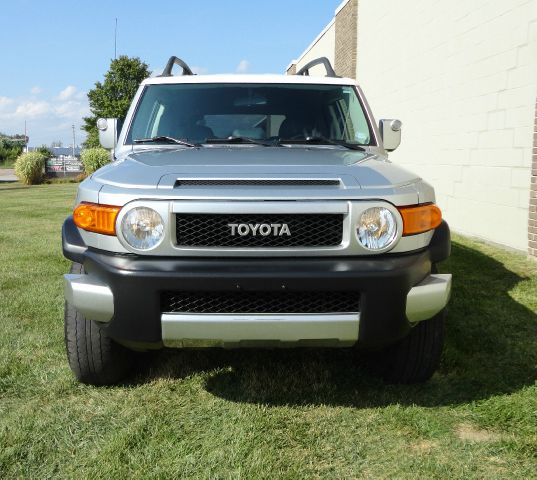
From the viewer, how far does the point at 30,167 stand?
26922 millimetres

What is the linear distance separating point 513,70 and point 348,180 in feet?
18.4

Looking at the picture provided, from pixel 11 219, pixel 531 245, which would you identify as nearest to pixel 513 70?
pixel 531 245

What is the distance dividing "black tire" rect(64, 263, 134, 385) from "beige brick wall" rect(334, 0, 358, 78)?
1338cm

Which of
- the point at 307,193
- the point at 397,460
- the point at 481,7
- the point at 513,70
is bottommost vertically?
Answer: the point at 397,460

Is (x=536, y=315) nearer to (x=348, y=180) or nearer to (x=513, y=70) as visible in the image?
(x=348, y=180)

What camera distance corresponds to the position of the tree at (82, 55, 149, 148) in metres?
44.8

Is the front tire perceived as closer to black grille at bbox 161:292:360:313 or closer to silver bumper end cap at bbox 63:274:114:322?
black grille at bbox 161:292:360:313

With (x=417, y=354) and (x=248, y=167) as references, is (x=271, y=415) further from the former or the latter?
(x=248, y=167)

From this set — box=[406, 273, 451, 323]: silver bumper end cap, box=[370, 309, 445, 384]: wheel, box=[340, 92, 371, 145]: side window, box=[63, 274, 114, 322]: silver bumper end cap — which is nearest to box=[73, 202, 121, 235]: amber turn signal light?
box=[63, 274, 114, 322]: silver bumper end cap

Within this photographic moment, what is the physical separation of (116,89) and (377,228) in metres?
46.8

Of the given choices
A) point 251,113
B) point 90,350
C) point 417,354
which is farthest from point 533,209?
point 90,350

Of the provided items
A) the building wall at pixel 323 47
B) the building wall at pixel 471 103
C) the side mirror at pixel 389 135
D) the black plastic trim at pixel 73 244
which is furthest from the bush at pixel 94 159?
the black plastic trim at pixel 73 244

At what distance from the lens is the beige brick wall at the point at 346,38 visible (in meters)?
14.8

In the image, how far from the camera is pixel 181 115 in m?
3.80
